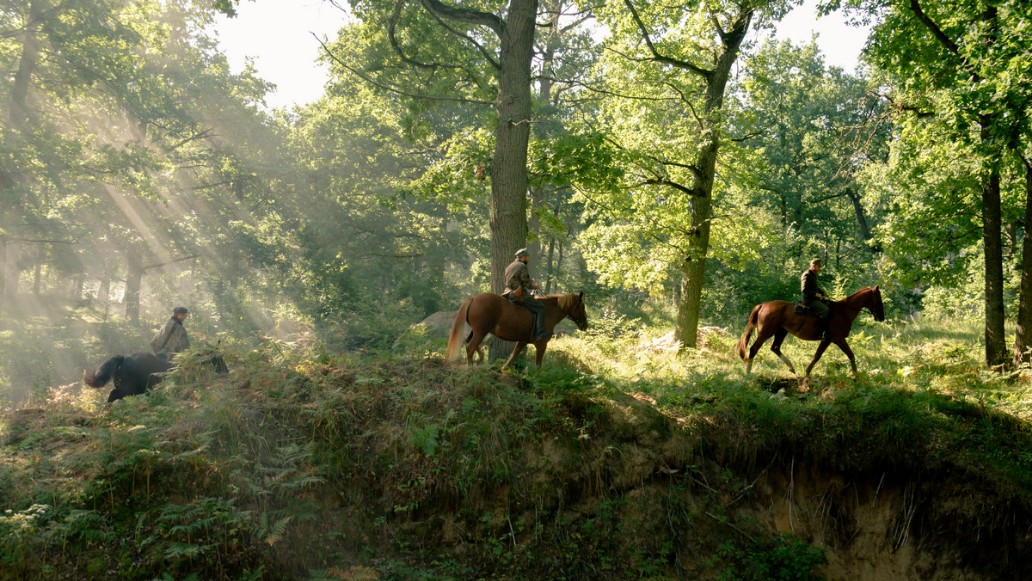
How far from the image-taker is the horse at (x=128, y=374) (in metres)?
9.47

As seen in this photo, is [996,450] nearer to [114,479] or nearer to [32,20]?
[114,479]

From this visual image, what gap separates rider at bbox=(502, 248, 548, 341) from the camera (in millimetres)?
9945

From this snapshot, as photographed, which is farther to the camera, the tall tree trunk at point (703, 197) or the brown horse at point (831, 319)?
the tall tree trunk at point (703, 197)

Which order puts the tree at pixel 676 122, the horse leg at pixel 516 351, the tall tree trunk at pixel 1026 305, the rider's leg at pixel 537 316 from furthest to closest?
the tree at pixel 676 122
the tall tree trunk at pixel 1026 305
the horse leg at pixel 516 351
the rider's leg at pixel 537 316

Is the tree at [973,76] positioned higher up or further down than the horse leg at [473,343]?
higher up

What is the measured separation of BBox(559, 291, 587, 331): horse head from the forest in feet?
3.46

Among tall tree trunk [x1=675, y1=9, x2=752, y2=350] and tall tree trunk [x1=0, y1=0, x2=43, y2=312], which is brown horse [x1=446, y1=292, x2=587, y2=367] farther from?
tall tree trunk [x1=0, y1=0, x2=43, y2=312]

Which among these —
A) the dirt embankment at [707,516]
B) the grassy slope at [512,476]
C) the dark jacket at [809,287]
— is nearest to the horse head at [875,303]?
the dark jacket at [809,287]

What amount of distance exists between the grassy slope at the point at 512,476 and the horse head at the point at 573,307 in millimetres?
2060

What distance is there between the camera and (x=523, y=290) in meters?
10.0

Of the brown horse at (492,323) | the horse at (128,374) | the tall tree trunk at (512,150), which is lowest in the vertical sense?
the horse at (128,374)

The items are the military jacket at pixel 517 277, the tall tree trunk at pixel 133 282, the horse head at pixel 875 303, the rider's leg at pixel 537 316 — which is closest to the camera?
the military jacket at pixel 517 277

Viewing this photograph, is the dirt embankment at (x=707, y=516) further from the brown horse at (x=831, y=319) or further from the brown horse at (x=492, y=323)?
the brown horse at (x=831, y=319)

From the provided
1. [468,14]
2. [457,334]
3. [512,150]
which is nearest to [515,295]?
[457,334]
